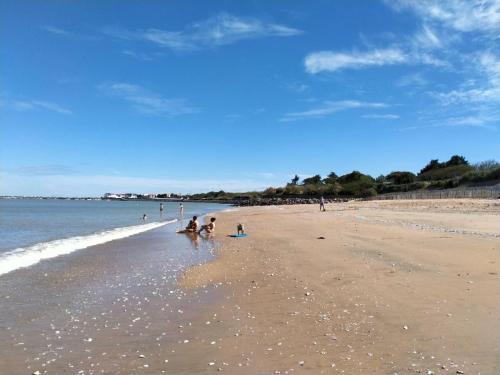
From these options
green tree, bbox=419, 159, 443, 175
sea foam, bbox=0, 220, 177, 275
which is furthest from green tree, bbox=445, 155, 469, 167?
sea foam, bbox=0, 220, 177, 275

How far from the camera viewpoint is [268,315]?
7.51m

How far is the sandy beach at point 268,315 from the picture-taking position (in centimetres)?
546

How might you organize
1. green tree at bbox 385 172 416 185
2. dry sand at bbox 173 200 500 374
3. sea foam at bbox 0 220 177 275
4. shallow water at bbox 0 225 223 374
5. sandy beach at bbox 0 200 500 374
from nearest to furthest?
dry sand at bbox 173 200 500 374 → sandy beach at bbox 0 200 500 374 → shallow water at bbox 0 225 223 374 → sea foam at bbox 0 220 177 275 → green tree at bbox 385 172 416 185

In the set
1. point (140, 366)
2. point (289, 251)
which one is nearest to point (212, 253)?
point (289, 251)

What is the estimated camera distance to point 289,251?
1551 centimetres

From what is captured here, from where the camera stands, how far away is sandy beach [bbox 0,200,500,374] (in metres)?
5.46

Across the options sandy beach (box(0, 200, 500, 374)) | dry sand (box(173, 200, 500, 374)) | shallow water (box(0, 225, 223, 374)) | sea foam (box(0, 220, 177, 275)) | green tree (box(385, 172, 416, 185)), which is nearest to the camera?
dry sand (box(173, 200, 500, 374))

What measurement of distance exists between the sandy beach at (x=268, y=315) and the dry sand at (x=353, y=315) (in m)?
0.02

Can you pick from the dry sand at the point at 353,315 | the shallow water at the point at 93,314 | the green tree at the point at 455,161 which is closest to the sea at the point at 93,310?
the shallow water at the point at 93,314

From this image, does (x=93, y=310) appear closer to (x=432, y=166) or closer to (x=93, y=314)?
(x=93, y=314)

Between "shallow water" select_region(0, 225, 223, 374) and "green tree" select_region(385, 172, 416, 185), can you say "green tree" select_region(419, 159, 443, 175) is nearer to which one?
"green tree" select_region(385, 172, 416, 185)

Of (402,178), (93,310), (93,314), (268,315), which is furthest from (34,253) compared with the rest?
(402,178)

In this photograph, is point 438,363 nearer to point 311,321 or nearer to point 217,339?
point 311,321

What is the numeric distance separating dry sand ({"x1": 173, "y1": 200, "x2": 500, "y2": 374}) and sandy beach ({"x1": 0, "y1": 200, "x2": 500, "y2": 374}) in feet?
0.08
